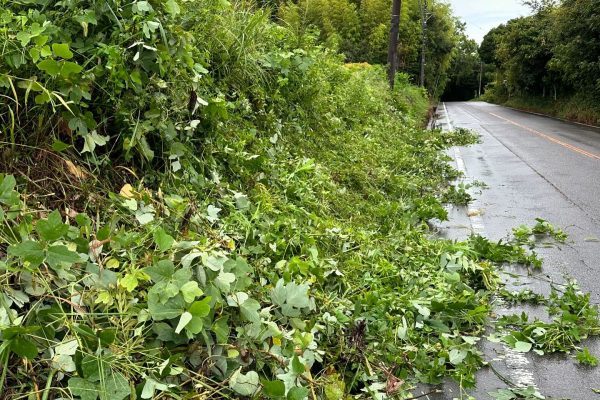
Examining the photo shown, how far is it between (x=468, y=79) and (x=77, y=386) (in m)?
104

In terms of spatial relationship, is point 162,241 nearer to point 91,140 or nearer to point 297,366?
point 297,366

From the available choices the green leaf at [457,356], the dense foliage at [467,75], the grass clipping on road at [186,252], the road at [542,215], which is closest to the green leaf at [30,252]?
the grass clipping on road at [186,252]

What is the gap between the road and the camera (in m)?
3.38

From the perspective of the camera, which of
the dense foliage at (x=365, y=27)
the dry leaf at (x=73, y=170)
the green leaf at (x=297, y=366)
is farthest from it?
the dense foliage at (x=365, y=27)

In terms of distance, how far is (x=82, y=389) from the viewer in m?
1.90

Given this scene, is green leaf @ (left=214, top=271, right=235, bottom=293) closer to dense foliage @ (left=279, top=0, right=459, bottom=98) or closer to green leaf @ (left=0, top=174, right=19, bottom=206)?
green leaf @ (left=0, top=174, right=19, bottom=206)

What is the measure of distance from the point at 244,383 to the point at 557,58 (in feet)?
114

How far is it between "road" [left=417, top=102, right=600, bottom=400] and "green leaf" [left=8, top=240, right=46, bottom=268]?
227cm

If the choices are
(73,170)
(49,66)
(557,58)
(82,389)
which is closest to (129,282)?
(82,389)

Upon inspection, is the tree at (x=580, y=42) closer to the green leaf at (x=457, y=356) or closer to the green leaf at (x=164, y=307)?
the green leaf at (x=457, y=356)

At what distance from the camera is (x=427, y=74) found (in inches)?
1629

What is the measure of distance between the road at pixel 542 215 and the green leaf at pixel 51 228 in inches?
88.3

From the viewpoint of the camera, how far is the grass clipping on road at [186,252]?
214 centimetres

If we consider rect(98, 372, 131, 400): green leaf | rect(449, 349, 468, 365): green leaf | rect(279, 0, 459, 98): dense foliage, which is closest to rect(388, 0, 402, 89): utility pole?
rect(279, 0, 459, 98): dense foliage
